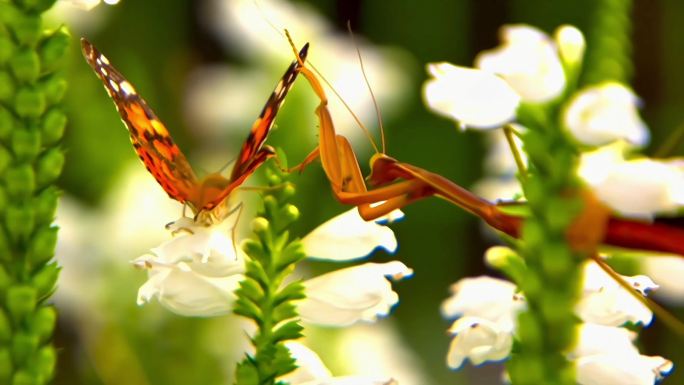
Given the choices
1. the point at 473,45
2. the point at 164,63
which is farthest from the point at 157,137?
the point at 473,45

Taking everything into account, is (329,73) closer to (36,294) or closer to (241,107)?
(241,107)

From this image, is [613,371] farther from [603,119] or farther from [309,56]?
[309,56]

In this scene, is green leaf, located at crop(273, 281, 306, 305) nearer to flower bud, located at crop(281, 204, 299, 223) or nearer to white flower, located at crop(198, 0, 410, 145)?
flower bud, located at crop(281, 204, 299, 223)

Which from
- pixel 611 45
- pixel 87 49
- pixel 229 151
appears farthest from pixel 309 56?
pixel 87 49

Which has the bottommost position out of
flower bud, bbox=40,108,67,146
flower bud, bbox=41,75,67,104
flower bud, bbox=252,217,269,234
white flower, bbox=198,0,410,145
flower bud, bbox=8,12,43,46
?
flower bud, bbox=252,217,269,234

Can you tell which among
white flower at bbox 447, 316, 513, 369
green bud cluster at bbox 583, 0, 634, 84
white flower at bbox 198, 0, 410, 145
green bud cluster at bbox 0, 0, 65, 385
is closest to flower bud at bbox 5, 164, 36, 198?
green bud cluster at bbox 0, 0, 65, 385

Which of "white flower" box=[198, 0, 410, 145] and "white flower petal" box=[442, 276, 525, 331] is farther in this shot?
"white flower" box=[198, 0, 410, 145]
